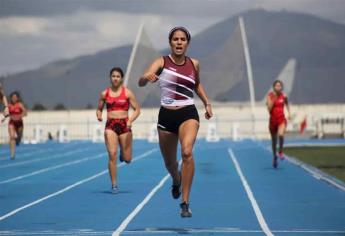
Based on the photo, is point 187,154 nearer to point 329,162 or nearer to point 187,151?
point 187,151

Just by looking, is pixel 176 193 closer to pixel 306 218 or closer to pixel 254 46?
pixel 306 218

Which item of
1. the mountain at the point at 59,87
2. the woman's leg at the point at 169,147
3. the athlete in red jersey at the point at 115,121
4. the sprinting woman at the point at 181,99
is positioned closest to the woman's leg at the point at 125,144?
the athlete in red jersey at the point at 115,121

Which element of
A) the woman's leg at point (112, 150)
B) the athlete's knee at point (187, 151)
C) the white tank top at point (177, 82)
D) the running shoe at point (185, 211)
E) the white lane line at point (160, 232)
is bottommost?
the white lane line at point (160, 232)

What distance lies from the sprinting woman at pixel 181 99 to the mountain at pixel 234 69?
59.5m

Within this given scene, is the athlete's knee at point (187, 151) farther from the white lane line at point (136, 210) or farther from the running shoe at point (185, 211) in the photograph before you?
the white lane line at point (136, 210)

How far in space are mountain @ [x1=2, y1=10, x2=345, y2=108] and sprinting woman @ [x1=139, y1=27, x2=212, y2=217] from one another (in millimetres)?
59492

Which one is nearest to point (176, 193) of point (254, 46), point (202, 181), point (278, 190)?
point (278, 190)

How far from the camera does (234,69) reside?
94.8 metres

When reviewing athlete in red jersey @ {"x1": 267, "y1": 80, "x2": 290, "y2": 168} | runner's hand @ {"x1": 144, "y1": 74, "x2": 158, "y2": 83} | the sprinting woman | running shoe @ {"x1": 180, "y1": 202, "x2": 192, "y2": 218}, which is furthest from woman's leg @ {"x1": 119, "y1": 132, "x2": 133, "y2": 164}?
athlete in red jersey @ {"x1": 267, "y1": 80, "x2": 290, "y2": 168}

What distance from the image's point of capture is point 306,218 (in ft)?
41.5

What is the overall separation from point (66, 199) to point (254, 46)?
11937cm

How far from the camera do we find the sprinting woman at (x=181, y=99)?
1191 centimetres

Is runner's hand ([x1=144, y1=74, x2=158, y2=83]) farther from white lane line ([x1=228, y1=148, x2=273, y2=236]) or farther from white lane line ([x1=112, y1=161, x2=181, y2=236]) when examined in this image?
white lane line ([x1=228, y1=148, x2=273, y2=236])

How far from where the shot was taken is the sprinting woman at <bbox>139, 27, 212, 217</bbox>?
11.9 m
